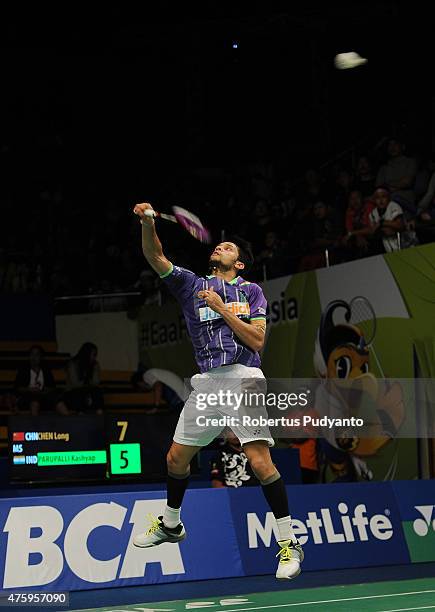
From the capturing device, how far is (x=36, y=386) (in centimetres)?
1756

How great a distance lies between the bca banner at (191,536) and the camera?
32.0ft

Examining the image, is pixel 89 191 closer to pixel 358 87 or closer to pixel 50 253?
pixel 50 253

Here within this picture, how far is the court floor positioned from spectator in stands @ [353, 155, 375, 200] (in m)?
8.25

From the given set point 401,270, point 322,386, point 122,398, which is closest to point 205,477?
point 322,386

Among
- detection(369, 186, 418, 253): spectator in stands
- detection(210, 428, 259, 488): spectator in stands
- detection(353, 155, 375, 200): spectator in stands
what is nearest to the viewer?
detection(210, 428, 259, 488): spectator in stands

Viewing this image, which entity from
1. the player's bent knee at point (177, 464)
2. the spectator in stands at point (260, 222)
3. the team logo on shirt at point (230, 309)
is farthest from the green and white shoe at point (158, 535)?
the spectator in stands at point (260, 222)

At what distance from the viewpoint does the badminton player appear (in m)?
7.74

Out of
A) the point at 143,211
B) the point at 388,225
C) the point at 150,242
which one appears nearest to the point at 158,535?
the point at 150,242

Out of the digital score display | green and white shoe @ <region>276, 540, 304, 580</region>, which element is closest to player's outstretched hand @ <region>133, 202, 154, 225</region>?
green and white shoe @ <region>276, 540, 304, 580</region>

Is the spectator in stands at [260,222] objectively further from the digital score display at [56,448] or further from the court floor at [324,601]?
the court floor at [324,601]

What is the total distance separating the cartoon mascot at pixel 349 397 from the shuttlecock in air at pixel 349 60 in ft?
24.7

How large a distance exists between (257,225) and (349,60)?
18.6 feet

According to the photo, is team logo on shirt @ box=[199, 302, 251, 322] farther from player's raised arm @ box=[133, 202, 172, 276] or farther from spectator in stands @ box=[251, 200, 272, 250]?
spectator in stands @ box=[251, 200, 272, 250]

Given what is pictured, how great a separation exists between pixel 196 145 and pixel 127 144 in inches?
75.2
